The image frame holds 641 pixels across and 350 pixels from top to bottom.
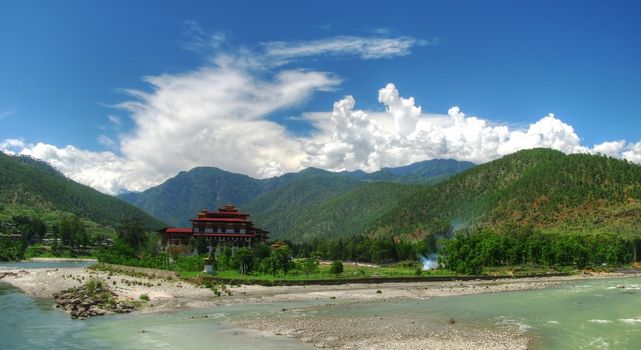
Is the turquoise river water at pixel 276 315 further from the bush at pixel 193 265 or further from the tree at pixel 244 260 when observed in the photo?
the tree at pixel 244 260

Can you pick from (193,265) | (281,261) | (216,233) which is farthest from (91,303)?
(216,233)

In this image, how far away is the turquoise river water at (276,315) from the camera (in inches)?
1401

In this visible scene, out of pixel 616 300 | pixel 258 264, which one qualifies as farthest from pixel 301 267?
pixel 616 300

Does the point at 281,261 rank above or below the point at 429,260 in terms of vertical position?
above

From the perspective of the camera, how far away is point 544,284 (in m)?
88.4

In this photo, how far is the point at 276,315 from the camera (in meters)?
49.3

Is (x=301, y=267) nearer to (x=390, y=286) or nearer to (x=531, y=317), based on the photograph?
(x=390, y=286)

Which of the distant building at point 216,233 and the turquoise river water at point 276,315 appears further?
the distant building at point 216,233

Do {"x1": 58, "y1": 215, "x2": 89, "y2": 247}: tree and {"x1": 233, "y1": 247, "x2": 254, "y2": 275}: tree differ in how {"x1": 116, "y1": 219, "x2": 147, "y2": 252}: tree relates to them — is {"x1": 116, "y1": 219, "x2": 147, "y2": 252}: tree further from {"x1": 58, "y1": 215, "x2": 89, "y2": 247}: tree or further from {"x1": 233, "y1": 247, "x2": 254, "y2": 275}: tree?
{"x1": 58, "y1": 215, "x2": 89, "y2": 247}: tree

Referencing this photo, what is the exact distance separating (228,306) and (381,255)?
9561cm

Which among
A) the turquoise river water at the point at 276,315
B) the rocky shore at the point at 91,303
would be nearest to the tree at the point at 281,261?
the turquoise river water at the point at 276,315

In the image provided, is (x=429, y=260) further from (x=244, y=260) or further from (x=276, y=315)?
(x=276, y=315)

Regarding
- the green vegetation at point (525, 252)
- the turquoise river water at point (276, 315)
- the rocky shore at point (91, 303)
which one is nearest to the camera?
the turquoise river water at point (276, 315)

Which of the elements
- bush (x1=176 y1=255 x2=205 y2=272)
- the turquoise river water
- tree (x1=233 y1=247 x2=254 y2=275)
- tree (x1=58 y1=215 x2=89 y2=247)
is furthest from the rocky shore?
tree (x1=58 y1=215 x2=89 y2=247)
